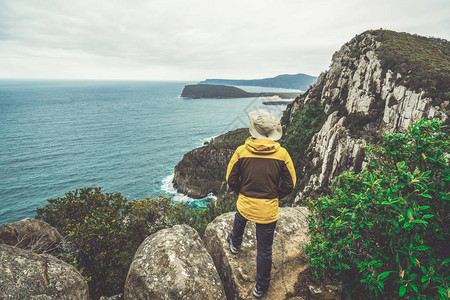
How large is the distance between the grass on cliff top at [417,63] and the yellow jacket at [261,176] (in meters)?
24.1

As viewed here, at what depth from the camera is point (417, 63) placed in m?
26.2

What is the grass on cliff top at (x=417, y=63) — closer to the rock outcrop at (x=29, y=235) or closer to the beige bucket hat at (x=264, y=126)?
the beige bucket hat at (x=264, y=126)

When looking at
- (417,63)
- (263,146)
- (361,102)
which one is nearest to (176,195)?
(361,102)

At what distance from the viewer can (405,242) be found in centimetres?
320

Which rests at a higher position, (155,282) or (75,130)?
(155,282)

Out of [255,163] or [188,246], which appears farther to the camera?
[188,246]

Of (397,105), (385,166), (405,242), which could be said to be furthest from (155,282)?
(397,105)

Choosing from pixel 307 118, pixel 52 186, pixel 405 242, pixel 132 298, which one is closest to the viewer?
pixel 405 242

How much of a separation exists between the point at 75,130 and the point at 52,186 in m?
52.4

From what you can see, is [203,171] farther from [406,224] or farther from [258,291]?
[406,224]

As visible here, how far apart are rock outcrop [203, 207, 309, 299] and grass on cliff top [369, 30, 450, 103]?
73.5 ft

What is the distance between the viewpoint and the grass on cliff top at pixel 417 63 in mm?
21125

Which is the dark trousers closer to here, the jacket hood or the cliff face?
the jacket hood

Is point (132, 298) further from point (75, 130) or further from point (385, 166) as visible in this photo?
point (75, 130)
